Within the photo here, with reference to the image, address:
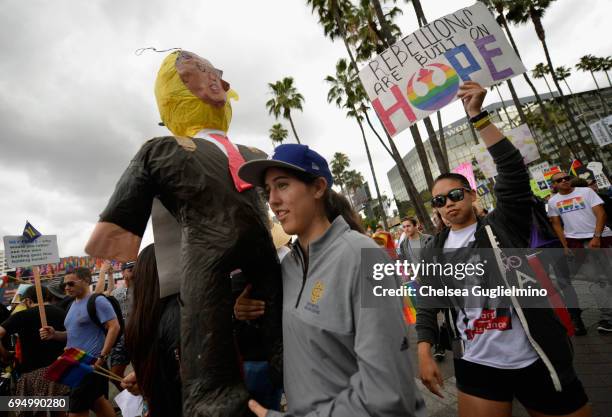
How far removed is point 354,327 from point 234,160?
3.00 ft

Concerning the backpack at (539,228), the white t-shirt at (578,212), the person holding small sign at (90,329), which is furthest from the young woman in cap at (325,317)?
the white t-shirt at (578,212)

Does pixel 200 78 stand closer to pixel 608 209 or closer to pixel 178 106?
pixel 178 106

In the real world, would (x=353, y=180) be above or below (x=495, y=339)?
above

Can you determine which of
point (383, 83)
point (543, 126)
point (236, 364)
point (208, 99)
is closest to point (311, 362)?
point (236, 364)

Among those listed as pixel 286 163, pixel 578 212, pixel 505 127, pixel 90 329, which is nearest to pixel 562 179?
pixel 578 212

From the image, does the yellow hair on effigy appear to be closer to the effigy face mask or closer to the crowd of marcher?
the effigy face mask

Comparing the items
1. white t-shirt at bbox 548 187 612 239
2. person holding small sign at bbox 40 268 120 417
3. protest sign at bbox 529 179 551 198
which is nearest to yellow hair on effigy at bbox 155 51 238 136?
person holding small sign at bbox 40 268 120 417

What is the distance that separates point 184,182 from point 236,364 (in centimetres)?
76

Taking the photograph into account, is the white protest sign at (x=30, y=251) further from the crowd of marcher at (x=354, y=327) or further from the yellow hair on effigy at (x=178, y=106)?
the yellow hair on effigy at (x=178, y=106)

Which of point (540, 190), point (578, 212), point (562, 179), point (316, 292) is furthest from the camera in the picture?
point (540, 190)

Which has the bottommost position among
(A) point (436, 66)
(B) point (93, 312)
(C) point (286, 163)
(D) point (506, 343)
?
(D) point (506, 343)

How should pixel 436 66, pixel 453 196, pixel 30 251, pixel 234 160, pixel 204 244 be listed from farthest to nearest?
1. pixel 30 251
2. pixel 436 66
3. pixel 453 196
4. pixel 234 160
5. pixel 204 244

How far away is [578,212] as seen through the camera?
187 inches

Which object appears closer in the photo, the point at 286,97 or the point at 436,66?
the point at 436,66
